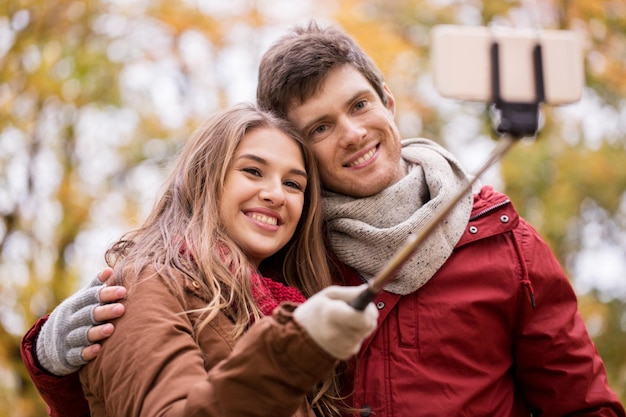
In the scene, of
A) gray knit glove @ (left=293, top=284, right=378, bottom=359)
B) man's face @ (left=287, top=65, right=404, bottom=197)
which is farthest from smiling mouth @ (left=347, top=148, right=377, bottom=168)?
gray knit glove @ (left=293, top=284, right=378, bottom=359)

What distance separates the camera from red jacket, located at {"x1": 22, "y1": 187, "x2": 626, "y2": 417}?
231 cm

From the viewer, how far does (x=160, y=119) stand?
7922mm

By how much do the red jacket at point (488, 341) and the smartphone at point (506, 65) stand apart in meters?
1.08

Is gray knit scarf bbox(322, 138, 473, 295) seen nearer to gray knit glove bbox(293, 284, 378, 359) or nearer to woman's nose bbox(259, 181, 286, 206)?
woman's nose bbox(259, 181, 286, 206)

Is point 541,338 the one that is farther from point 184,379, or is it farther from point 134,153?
point 134,153

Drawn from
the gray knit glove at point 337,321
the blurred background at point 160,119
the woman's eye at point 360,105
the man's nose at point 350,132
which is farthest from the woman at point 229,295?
the blurred background at point 160,119

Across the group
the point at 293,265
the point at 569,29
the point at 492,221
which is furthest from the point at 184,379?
the point at 569,29

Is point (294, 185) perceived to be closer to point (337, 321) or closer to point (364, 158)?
point (364, 158)

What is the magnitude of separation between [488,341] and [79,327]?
48.1 inches

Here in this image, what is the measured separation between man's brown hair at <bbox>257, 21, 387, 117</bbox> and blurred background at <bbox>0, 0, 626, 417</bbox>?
331 cm

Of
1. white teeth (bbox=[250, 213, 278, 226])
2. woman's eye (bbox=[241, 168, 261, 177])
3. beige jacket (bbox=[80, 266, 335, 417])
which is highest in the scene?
woman's eye (bbox=[241, 168, 261, 177])

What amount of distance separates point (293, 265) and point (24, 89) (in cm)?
404

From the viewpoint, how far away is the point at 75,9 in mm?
5883

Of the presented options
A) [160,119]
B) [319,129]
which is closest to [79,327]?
[319,129]
